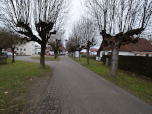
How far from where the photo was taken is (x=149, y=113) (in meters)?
3.16

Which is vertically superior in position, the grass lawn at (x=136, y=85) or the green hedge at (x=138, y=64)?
the green hedge at (x=138, y=64)

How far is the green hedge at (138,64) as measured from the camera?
822 centimetres

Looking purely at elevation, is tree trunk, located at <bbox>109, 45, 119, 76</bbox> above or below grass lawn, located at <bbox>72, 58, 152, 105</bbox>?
above

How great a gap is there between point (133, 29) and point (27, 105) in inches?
312

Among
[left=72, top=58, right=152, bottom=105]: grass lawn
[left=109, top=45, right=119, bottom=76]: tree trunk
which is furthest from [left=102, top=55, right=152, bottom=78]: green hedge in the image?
[left=109, top=45, right=119, bottom=76]: tree trunk

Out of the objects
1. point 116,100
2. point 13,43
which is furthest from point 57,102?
point 13,43

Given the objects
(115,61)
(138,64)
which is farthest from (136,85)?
(138,64)

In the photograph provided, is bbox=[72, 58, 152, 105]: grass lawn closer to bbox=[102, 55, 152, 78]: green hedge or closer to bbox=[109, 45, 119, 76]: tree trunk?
bbox=[109, 45, 119, 76]: tree trunk

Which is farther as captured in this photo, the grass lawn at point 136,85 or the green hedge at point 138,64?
the green hedge at point 138,64

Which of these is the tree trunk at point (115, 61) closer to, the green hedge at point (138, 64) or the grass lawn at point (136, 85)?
the grass lawn at point (136, 85)

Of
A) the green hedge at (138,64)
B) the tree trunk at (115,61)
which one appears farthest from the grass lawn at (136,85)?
the green hedge at (138,64)

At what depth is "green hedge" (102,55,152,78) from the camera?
8.22m

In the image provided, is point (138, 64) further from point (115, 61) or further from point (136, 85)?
point (136, 85)

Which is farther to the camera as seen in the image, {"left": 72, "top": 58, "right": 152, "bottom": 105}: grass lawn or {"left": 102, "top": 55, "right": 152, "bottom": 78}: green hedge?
{"left": 102, "top": 55, "right": 152, "bottom": 78}: green hedge
